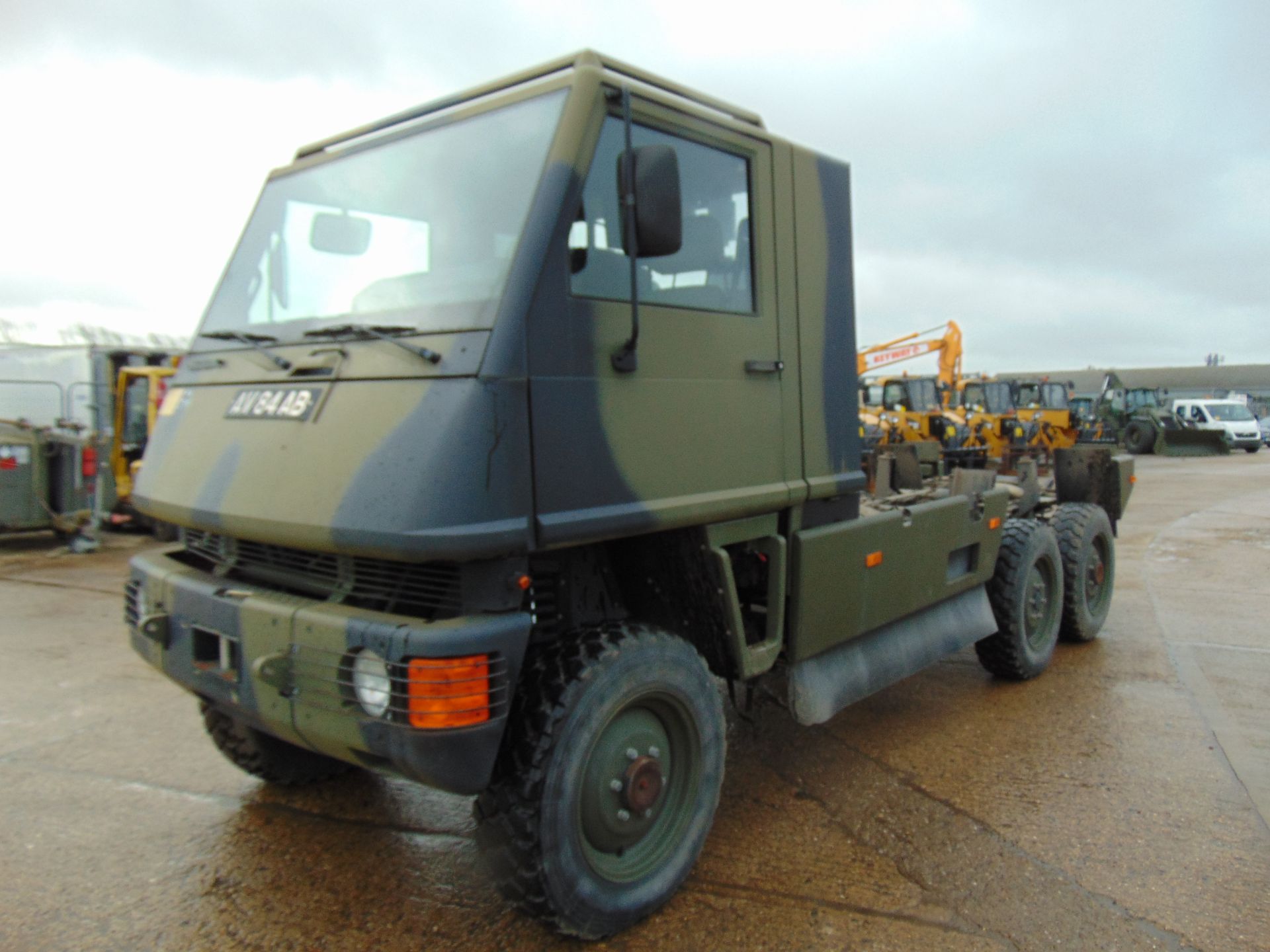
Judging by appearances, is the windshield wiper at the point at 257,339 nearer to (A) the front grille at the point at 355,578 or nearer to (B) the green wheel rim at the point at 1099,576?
(A) the front grille at the point at 355,578

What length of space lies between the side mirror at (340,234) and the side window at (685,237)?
854 millimetres

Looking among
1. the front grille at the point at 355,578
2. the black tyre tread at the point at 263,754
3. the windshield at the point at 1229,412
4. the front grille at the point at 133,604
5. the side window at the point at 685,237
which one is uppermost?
the side window at the point at 685,237

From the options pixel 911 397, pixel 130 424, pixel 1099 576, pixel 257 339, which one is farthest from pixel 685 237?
pixel 911 397

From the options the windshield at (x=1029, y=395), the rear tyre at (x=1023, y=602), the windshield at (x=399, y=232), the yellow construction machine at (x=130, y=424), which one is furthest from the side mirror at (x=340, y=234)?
the windshield at (x=1029, y=395)

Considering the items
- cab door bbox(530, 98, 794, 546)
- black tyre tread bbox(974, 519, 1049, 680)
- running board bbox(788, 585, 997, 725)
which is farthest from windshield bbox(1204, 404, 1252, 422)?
cab door bbox(530, 98, 794, 546)

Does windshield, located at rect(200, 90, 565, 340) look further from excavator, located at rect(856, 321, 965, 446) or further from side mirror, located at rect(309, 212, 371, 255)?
excavator, located at rect(856, 321, 965, 446)

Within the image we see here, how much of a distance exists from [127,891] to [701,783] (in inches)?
74.5

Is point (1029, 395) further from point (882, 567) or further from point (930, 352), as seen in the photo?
point (882, 567)

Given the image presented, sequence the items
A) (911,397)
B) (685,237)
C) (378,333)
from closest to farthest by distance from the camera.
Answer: (378,333) < (685,237) < (911,397)

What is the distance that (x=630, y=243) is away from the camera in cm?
270

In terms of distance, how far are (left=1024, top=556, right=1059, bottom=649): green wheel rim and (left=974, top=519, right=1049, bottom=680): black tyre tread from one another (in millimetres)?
140

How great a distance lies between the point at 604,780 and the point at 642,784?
0.46 feet

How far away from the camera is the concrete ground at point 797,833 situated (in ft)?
9.61

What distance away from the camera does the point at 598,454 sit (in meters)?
2.77
